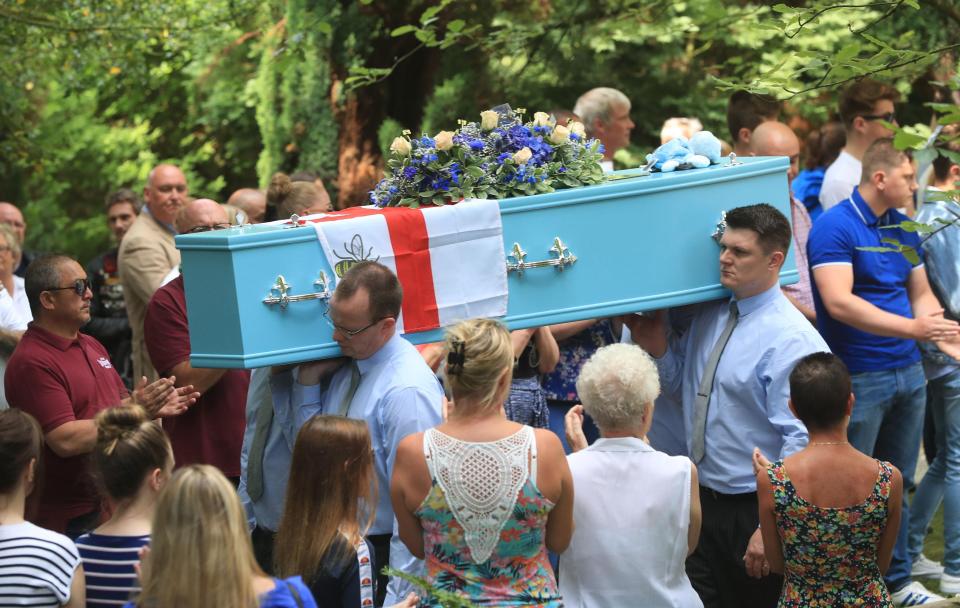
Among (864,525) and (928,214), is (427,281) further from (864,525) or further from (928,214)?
(928,214)

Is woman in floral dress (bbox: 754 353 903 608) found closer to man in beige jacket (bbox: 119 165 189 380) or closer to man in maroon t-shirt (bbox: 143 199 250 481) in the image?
man in maroon t-shirt (bbox: 143 199 250 481)

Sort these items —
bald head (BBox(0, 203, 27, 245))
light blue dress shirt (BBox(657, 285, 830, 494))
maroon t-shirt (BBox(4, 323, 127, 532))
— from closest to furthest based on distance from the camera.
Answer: light blue dress shirt (BBox(657, 285, 830, 494))
maroon t-shirt (BBox(4, 323, 127, 532))
bald head (BBox(0, 203, 27, 245))

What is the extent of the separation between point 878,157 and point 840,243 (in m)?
0.45

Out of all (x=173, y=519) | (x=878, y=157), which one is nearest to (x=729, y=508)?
(x=878, y=157)

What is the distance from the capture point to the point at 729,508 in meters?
4.86

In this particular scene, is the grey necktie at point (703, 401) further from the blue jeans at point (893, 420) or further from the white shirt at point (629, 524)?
the blue jeans at point (893, 420)

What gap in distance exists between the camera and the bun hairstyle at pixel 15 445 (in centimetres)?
398

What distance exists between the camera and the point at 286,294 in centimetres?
473

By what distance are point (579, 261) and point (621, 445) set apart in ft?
4.01

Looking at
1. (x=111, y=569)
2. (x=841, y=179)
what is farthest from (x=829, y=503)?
(x=841, y=179)

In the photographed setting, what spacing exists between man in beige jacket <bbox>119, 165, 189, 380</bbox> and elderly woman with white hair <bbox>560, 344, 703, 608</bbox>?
372cm

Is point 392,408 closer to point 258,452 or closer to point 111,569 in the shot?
point 258,452

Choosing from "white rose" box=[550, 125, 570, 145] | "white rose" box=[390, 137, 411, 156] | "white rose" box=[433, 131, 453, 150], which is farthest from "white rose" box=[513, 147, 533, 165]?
"white rose" box=[390, 137, 411, 156]

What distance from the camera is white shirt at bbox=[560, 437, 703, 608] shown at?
13.2 feet
